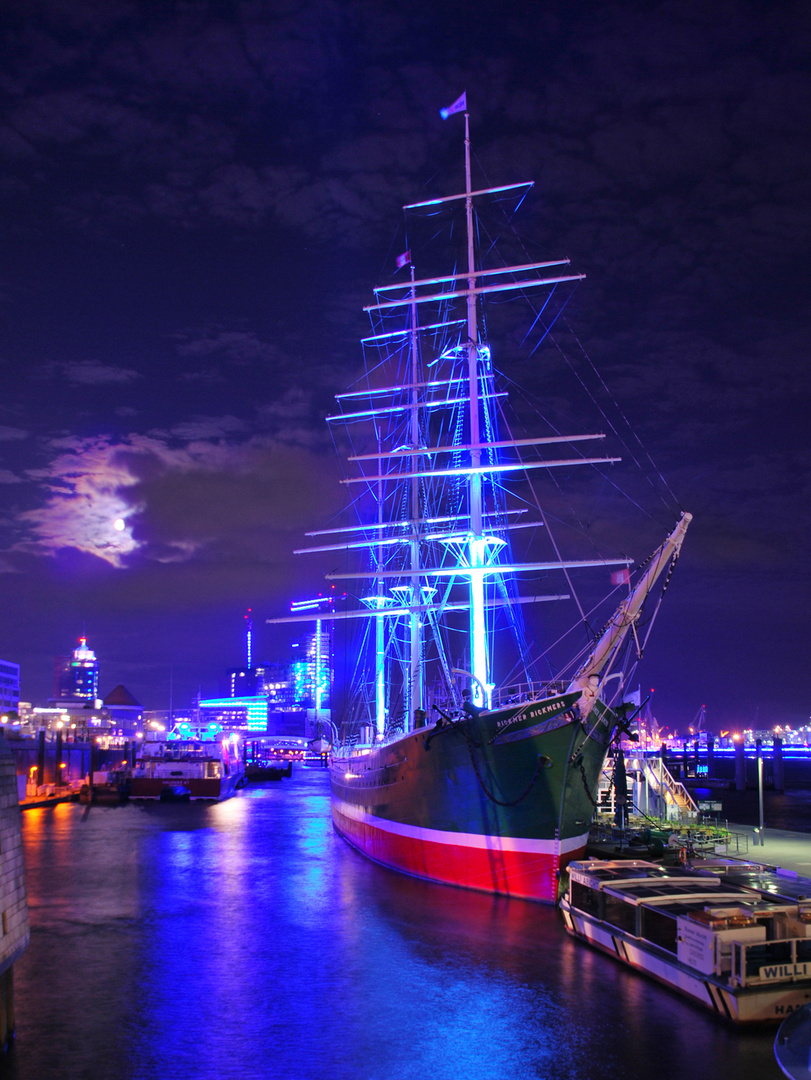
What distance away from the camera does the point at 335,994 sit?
1506 centimetres

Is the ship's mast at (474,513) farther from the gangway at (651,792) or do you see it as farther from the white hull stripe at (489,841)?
the gangway at (651,792)

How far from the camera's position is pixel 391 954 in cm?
1756

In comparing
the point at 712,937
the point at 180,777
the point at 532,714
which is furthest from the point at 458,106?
the point at 180,777

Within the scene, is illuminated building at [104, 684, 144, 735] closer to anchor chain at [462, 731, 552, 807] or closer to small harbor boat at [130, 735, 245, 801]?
small harbor boat at [130, 735, 245, 801]

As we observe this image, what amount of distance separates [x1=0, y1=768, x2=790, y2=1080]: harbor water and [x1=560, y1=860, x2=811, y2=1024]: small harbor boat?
1.17 feet

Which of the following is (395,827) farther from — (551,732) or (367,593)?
(367,593)

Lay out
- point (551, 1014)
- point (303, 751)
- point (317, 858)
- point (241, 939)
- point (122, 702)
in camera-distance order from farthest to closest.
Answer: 1. point (303, 751)
2. point (122, 702)
3. point (317, 858)
4. point (241, 939)
5. point (551, 1014)

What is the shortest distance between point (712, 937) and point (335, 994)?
6686mm

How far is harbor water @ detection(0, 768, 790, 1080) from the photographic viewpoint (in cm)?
1177

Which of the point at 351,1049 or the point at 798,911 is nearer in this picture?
the point at 351,1049

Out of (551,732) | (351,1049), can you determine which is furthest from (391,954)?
(551,732)

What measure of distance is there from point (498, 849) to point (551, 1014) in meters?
9.03

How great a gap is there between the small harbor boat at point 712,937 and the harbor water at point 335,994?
1.17 feet

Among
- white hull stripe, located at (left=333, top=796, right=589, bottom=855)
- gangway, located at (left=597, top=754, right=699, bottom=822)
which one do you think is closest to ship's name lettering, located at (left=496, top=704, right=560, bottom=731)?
white hull stripe, located at (left=333, top=796, right=589, bottom=855)
